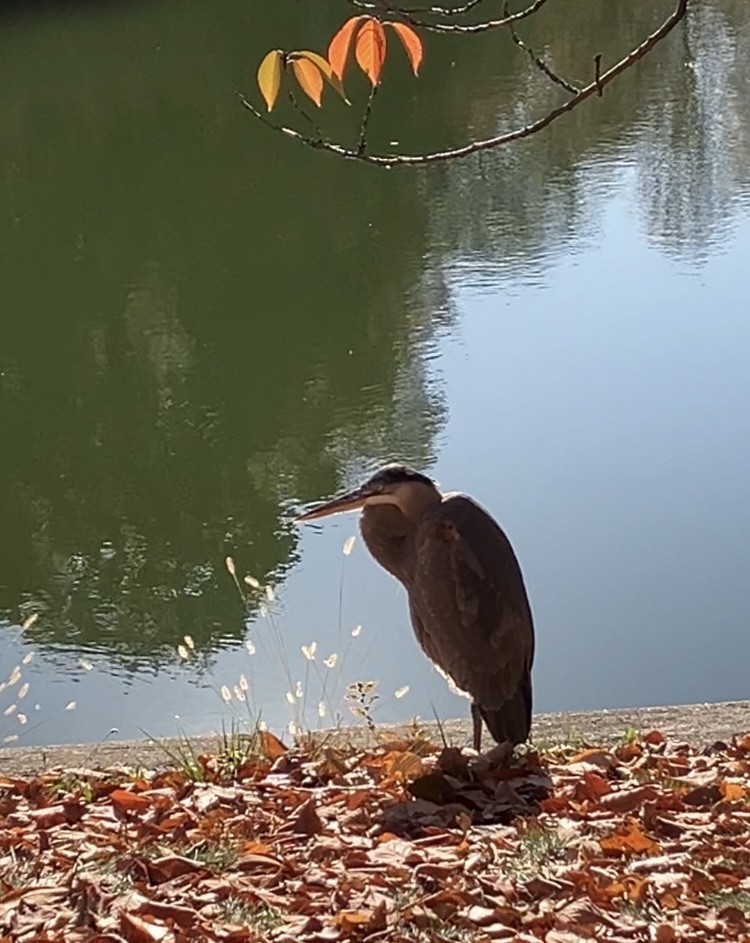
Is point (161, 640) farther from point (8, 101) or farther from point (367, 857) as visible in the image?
point (8, 101)

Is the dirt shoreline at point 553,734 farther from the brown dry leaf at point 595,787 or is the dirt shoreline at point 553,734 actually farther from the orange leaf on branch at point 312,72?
the orange leaf on branch at point 312,72

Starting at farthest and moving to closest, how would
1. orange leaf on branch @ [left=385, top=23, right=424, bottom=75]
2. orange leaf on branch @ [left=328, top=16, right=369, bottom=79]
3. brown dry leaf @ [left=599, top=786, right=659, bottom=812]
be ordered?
brown dry leaf @ [left=599, top=786, right=659, bottom=812] < orange leaf on branch @ [left=385, top=23, right=424, bottom=75] < orange leaf on branch @ [left=328, top=16, right=369, bottom=79]

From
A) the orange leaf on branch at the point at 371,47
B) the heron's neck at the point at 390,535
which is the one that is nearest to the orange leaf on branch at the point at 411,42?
the orange leaf on branch at the point at 371,47

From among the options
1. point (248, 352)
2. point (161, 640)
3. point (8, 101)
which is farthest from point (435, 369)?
point (8, 101)

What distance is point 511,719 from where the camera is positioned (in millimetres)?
3893

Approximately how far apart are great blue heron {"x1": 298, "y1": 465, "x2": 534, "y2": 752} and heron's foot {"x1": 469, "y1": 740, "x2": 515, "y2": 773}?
0.07 feet

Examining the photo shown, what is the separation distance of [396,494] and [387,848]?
1.20 meters

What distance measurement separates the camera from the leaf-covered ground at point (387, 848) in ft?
8.81

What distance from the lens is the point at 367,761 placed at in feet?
12.2

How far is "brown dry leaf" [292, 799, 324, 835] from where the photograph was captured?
3182 millimetres

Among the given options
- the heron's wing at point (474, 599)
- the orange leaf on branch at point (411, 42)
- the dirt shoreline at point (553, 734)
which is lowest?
the dirt shoreline at point (553, 734)

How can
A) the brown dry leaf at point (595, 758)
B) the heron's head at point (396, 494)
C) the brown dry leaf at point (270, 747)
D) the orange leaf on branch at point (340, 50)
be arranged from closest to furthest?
the orange leaf on branch at point (340, 50), the brown dry leaf at point (595, 758), the brown dry leaf at point (270, 747), the heron's head at point (396, 494)

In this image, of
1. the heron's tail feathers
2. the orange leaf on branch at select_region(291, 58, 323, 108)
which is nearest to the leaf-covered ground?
the heron's tail feathers

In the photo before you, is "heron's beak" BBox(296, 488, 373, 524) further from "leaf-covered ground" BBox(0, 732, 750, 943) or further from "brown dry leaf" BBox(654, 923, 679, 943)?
"brown dry leaf" BBox(654, 923, 679, 943)
